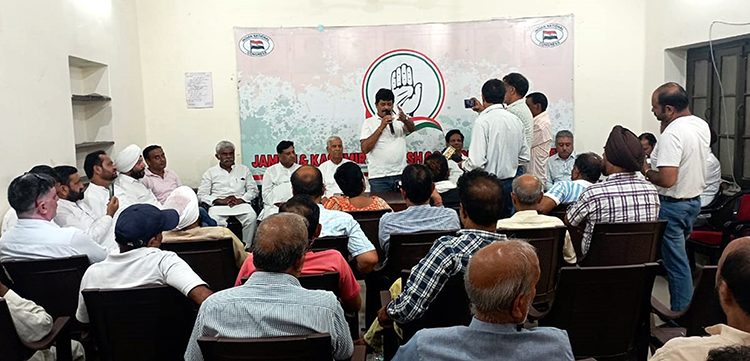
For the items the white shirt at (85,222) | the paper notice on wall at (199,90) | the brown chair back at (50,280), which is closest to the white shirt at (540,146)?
the white shirt at (85,222)

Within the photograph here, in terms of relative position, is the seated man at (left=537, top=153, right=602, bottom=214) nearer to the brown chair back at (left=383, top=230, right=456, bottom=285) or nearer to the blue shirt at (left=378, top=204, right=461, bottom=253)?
the blue shirt at (left=378, top=204, right=461, bottom=253)

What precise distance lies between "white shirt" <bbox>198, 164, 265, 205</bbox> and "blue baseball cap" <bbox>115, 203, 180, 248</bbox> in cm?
369

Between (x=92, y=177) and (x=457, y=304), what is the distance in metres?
3.28

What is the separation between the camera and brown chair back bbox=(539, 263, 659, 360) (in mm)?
2168

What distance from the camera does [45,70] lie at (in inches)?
164

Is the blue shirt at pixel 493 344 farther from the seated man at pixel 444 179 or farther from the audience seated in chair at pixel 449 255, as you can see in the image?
the seated man at pixel 444 179

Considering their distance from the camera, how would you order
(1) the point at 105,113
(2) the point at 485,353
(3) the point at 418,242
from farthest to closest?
(1) the point at 105,113, (3) the point at 418,242, (2) the point at 485,353

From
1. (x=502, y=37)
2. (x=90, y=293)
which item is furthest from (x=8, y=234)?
(x=502, y=37)

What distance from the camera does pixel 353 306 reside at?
2.37 metres

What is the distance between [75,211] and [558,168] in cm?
442

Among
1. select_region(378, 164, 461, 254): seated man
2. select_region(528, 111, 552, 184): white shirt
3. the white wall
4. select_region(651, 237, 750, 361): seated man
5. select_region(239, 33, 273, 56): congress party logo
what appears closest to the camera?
select_region(651, 237, 750, 361): seated man

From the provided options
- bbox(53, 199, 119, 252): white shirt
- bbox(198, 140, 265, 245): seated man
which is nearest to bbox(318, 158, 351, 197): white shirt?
bbox(198, 140, 265, 245): seated man

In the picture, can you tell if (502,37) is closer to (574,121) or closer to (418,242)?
(574,121)

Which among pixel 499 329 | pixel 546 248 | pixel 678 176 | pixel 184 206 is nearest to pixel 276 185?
pixel 184 206
